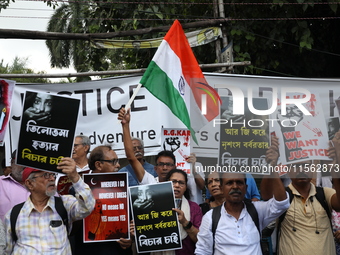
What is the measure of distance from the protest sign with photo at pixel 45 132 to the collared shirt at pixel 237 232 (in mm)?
1316

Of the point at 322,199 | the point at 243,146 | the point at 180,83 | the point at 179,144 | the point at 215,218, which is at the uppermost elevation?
the point at 180,83

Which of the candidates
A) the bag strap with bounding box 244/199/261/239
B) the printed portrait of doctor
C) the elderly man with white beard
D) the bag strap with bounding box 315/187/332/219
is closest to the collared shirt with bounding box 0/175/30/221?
the elderly man with white beard

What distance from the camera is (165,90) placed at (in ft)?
18.5

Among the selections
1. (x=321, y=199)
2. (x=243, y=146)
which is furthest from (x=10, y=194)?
(x=321, y=199)

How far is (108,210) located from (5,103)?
1711mm

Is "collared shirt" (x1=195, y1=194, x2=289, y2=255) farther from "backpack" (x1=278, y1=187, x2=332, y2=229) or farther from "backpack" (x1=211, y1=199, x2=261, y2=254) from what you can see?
"backpack" (x1=278, y1=187, x2=332, y2=229)

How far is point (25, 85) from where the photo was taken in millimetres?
7957

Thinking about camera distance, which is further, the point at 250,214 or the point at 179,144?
the point at 179,144

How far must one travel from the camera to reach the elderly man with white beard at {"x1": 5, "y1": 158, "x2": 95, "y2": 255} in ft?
15.1

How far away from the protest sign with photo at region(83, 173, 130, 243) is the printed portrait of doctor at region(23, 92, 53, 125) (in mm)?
742

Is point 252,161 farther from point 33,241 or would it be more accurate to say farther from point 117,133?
point 117,133

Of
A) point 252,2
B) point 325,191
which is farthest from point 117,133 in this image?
point 252,2

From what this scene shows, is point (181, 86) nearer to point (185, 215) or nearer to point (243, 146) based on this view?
point (243, 146)

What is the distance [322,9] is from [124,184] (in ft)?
23.6
